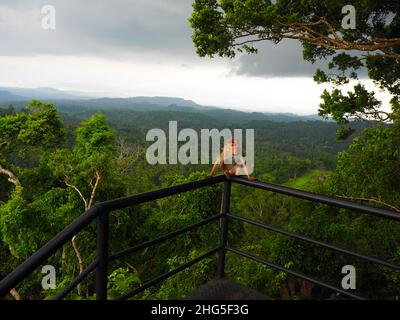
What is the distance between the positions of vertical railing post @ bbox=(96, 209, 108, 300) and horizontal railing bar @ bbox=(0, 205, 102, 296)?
57 millimetres

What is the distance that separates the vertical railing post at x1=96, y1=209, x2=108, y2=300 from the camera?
1.55 m

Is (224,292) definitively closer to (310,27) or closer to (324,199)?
(324,199)

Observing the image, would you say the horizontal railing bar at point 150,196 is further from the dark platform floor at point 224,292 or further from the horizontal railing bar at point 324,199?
the dark platform floor at point 224,292

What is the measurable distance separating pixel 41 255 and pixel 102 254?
411 millimetres

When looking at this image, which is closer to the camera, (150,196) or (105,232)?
(105,232)

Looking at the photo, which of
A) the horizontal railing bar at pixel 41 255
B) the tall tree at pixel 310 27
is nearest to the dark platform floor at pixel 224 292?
the horizontal railing bar at pixel 41 255

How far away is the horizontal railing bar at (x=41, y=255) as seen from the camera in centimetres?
110

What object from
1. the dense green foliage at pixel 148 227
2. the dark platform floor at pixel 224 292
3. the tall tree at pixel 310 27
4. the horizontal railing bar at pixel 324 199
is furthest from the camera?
the dense green foliage at pixel 148 227

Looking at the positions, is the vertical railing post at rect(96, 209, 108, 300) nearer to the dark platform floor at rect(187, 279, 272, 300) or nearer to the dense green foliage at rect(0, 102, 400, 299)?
the dark platform floor at rect(187, 279, 272, 300)

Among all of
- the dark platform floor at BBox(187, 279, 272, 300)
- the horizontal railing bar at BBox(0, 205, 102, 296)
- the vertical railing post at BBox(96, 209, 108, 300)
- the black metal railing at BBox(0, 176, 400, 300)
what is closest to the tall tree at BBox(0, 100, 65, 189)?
the dark platform floor at BBox(187, 279, 272, 300)

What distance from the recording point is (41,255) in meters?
1.23

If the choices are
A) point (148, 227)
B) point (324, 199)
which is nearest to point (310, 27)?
point (324, 199)

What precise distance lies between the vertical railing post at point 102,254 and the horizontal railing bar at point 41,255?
57 millimetres
